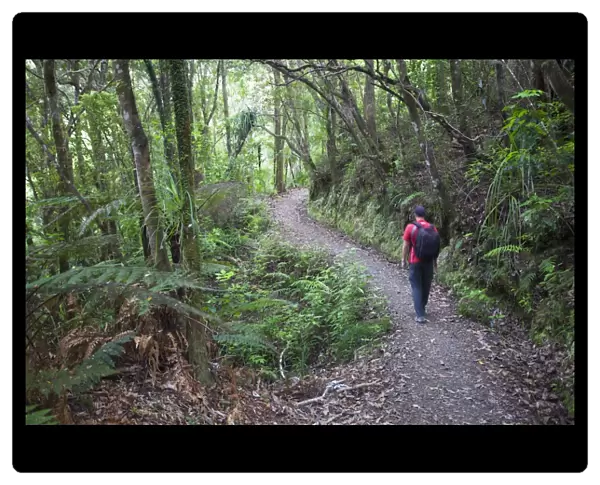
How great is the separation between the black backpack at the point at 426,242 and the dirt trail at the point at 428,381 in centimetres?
91

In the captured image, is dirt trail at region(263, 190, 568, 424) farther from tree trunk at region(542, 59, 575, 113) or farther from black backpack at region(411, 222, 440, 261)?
tree trunk at region(542, 59, 575, 113)

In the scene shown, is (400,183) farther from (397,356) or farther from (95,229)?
(95,229)

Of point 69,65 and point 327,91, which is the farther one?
point 327,91

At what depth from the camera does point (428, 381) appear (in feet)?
12.1

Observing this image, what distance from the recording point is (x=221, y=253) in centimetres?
918

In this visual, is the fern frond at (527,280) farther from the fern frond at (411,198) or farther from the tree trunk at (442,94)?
the tree trunk at (442,94)

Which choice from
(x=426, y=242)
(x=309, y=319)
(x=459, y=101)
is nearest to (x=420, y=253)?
(x=426, y=242)

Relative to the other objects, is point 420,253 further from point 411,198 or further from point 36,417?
point 36,417

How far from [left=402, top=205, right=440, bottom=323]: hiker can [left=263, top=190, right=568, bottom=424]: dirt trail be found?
0.35 metres

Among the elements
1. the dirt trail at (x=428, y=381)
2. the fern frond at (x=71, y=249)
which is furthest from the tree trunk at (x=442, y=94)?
the fern frond at (x=71, y=249)

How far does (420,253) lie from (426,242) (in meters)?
0.15
